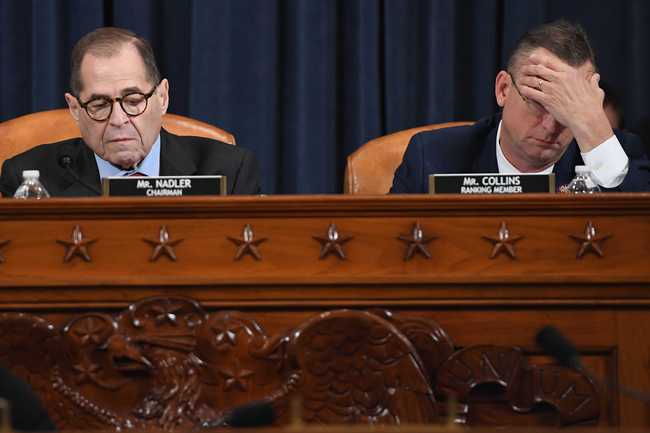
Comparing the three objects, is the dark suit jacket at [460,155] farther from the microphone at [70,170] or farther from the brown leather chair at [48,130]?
the microphone at [70,170]

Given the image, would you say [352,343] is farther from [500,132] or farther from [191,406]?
[500,132]

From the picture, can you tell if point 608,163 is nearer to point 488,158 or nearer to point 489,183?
point 488,158

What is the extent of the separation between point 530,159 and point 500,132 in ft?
0.39

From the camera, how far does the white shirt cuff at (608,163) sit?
8.32 feet

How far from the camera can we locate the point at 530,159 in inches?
105

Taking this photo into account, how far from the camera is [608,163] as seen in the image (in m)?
2.56

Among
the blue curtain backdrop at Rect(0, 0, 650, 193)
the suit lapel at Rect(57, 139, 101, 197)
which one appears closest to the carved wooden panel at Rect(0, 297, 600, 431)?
the suit lapel at Rect(57, 139, 101, 197)

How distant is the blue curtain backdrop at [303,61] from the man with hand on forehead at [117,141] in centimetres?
72

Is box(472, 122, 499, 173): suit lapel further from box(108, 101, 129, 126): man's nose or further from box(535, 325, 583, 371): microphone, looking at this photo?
box(535, 325, 583, 371): microphone

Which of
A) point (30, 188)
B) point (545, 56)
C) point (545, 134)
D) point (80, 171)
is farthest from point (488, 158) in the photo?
point (30, 188)

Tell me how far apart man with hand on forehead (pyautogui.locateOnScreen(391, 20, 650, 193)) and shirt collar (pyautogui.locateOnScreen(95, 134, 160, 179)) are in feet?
1.96

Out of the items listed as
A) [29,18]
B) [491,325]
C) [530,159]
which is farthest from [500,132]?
[29,18]

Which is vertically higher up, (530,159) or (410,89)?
(410,89)

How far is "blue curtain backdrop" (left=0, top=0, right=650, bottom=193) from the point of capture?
136 inches
